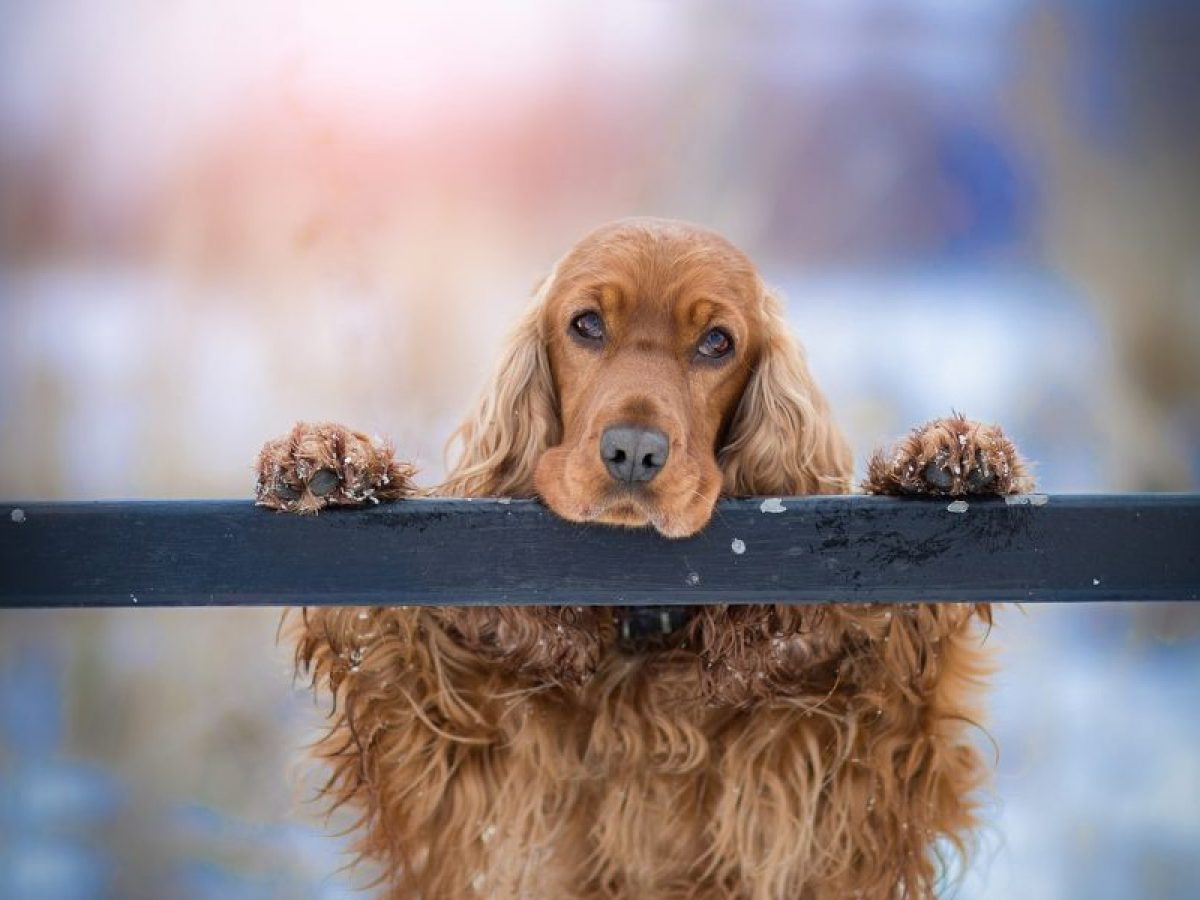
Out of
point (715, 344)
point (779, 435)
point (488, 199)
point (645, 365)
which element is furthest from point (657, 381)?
point (488, 199)

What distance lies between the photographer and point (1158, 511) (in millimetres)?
1853

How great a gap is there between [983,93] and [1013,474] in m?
3.34

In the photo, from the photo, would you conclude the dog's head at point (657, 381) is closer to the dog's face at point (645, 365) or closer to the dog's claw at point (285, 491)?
the dog's face at point (645, 365)

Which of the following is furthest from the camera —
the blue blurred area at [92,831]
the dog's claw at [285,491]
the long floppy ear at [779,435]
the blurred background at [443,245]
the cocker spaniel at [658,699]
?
the blurred background at [443,245]

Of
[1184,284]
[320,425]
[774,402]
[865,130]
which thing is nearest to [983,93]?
[865,130]

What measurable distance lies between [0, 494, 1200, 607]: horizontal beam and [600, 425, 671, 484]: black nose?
38cm

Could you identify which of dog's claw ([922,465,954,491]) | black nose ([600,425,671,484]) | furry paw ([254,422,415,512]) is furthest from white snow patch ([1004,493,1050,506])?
furry paw ([254,422,415,512])

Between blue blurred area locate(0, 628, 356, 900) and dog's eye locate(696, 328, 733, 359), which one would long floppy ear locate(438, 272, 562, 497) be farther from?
blue blurred area locate(0, 628, 356, 900)

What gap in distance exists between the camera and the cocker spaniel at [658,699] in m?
2.74

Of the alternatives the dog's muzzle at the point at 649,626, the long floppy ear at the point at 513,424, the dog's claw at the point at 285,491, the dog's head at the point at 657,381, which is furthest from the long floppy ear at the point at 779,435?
the dog's claw at the point at 285,491

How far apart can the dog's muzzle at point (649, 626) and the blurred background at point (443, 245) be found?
2.00m

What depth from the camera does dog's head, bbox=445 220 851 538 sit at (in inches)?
99.3

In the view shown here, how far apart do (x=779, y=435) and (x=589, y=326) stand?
455 millimetres

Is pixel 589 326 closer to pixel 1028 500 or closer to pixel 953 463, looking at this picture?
pixel 953 463
